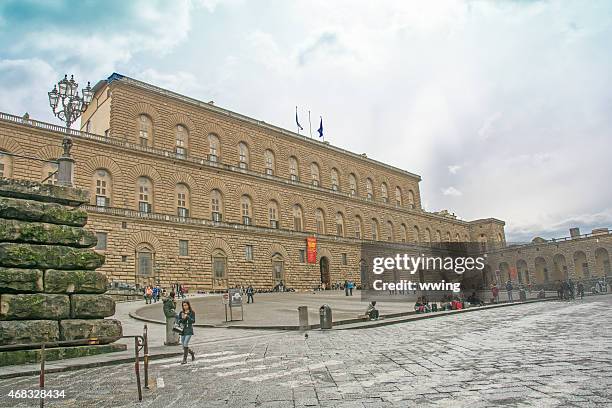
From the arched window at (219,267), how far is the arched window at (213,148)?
280 inches

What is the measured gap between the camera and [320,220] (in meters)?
40.8

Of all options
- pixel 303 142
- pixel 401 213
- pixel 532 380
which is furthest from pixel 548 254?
pixel 532 380

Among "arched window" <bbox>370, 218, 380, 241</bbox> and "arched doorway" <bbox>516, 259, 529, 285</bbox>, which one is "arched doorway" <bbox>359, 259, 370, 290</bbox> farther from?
"arched doorway" <bbox>516, 259, 529, 285</bbox>

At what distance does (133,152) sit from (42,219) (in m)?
21.0

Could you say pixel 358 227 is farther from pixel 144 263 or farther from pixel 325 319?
pixel 325 319

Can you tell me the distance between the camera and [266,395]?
5363mm

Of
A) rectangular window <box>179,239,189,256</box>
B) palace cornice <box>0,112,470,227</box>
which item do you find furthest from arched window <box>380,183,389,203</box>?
rectangular window <box>179,239,189,256</box>

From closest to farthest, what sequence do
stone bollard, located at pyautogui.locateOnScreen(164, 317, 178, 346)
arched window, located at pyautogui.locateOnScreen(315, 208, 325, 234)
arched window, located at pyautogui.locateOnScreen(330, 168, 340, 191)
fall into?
stone bollard, located at pyautogui.locateOnScreen(164, 317, 178, 346), arched window, located at pyautogui.locateOnScreen(315, 208, 325, 234), arched window, located at pyautogui.locateOnScreen(330, 168, 340, 191)

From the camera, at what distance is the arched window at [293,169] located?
39.9 meters

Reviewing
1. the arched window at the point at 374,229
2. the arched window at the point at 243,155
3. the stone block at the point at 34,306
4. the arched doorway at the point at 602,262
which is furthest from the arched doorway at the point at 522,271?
the stone block at the point at 34,306

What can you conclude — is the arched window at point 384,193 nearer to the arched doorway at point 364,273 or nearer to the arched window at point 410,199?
the arched window at point 410,199

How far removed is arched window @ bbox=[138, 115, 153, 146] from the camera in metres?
30.1

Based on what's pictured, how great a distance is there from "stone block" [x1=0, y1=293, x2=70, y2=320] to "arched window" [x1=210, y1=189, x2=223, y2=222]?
78.1 ft

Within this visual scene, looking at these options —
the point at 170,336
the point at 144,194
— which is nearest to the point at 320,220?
the point at 144,194
